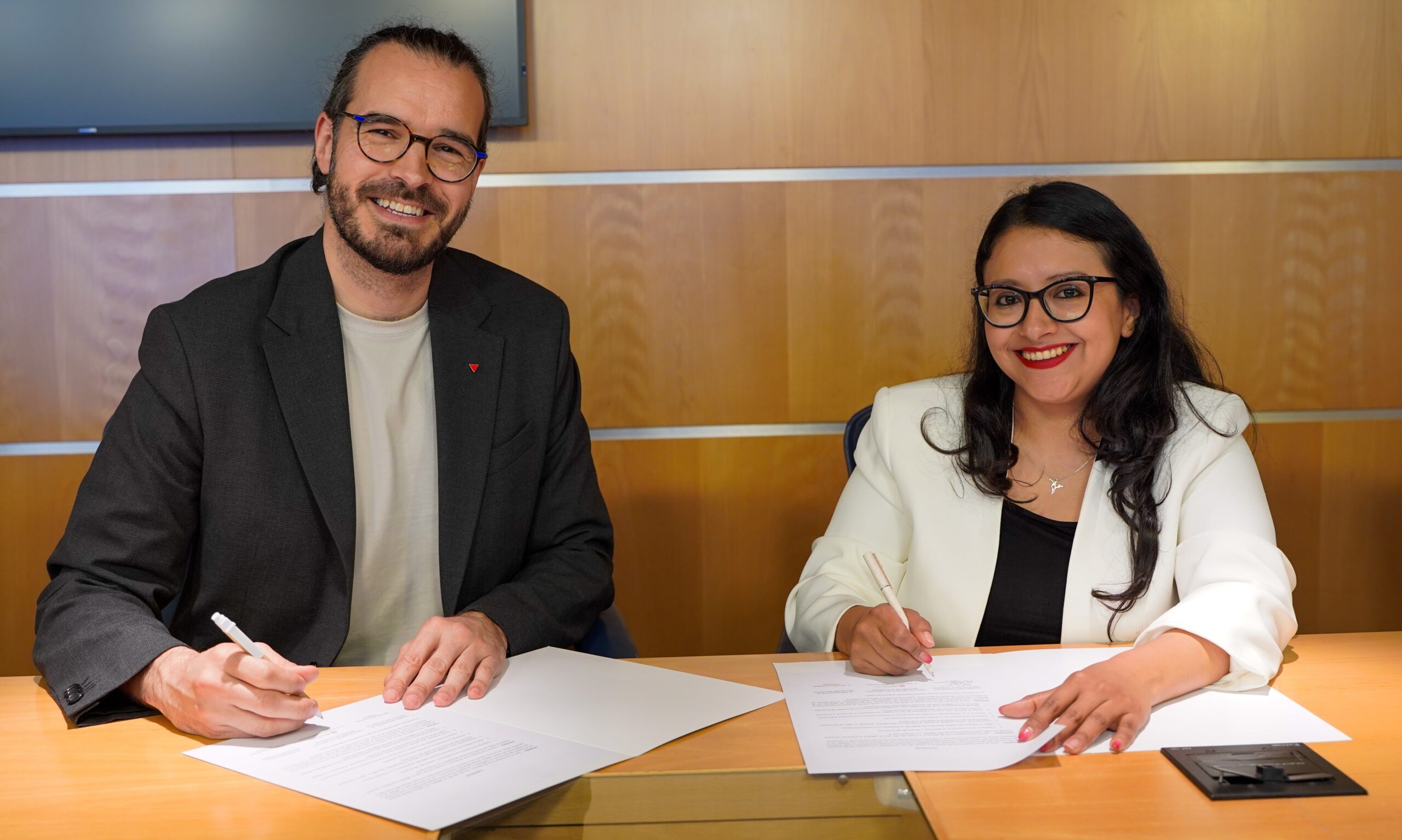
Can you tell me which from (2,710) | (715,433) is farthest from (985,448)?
(2,710)

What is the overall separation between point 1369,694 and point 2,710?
1.82m

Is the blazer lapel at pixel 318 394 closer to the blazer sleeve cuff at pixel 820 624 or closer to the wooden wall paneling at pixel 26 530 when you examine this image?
the blazer sleeve cuff at pixel 820 624

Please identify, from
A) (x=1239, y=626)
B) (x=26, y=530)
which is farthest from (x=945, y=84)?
(x=26, y=530)

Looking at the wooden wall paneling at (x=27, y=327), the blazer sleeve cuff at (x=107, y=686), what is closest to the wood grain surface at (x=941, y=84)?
the wooden wall paneling at (x=27, y=327)

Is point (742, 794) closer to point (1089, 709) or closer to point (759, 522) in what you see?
point (1089, 709)

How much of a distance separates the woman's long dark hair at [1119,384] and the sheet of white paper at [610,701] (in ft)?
2.58

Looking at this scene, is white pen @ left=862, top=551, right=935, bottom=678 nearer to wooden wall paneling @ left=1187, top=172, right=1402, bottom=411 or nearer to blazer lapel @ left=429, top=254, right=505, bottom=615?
blazer lapel @ left=429, top=254, right=505, bottom=615

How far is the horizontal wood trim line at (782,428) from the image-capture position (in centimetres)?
291

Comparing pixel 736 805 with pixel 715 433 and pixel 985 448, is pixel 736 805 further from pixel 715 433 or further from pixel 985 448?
pixel 715 433

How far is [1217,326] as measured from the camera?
9.45 ft

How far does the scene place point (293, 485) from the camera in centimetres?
184

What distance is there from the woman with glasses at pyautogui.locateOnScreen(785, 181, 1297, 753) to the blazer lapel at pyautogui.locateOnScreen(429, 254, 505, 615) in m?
0.61

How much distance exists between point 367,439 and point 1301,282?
244cm

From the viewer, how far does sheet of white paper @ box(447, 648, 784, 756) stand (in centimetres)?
129
